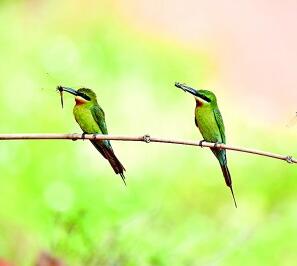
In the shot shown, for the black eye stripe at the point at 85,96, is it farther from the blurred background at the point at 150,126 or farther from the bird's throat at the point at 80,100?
the blurred background at the point at 150,126

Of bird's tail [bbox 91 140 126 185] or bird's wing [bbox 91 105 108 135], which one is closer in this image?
bird's tail [bbox 91 140 126 185]

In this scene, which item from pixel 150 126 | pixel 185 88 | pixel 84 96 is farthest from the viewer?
pixel 150 126

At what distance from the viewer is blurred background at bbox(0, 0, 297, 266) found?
4473mm

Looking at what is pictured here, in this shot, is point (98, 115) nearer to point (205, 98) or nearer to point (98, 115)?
point (98, 115)

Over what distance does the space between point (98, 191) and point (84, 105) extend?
357cm

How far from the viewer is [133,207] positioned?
459 cm

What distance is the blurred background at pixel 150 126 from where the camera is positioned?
4.47 meters

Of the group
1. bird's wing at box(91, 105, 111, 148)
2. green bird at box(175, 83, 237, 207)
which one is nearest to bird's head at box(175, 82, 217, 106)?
green bird at box(175, 83, 237, 207)

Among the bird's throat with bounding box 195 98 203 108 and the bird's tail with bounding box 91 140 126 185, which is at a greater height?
the bird's throat with bounding box 195 98 203 108

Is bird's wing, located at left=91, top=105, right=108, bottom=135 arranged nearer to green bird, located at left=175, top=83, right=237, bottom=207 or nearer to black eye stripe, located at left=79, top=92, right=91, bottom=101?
black eye stripe, located at left=79, top=92, right=91, bottom=101

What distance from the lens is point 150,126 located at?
6.51 m

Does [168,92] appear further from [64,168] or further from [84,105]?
[84,105]

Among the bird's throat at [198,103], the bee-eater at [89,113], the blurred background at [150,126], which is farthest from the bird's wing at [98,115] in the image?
the blurred background at [150,126]

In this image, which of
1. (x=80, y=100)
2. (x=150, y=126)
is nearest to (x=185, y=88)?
(x=80, y=100)
